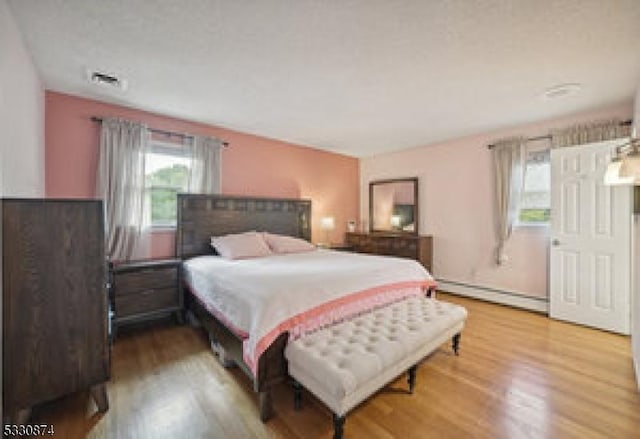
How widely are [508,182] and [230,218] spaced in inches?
153

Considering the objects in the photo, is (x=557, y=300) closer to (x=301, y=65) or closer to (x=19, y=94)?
(x=301, y=65)

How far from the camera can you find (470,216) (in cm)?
415

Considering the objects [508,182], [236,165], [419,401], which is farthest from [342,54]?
[508,182]

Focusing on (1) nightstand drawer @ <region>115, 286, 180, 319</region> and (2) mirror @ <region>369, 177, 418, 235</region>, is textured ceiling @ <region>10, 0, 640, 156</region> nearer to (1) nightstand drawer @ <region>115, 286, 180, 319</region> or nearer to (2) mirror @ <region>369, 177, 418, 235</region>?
(2) mirror @ <region>369, 177, 418, 235</region>

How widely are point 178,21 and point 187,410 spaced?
249 cm

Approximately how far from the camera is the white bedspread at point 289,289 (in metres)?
1.72

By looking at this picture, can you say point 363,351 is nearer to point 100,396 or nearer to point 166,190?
point 100,396

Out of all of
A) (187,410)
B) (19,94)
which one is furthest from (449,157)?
(19,94)

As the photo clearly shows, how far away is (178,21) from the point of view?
5.55 feet

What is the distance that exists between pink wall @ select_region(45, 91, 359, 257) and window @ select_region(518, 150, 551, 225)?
295 cm

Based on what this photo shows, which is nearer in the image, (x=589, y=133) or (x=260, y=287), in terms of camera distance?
(x=260, y=287)

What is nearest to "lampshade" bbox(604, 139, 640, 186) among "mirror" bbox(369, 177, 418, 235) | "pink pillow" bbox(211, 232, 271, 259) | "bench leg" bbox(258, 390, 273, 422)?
"bench leg" bbox(258, 390, 273, 422)

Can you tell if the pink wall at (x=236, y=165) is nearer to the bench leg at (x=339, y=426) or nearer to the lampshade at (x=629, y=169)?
the bench leg at (x=339, y=426)

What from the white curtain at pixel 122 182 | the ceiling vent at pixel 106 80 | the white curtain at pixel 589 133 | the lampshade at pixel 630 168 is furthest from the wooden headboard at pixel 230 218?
the lampshade at pixel 630 168
